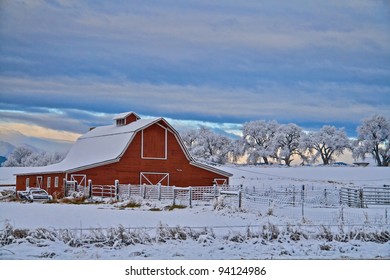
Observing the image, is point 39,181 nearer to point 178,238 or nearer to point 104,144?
point 104,144

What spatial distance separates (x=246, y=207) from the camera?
2153 centimetres

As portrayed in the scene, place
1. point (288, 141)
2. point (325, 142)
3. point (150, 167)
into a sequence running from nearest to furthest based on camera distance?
point (288, 141), point (325, 142), point (150, 167)

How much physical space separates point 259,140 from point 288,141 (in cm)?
91

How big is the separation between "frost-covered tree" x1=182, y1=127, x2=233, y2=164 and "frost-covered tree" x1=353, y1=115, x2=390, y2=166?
3878mm

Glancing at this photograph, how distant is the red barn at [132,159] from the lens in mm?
27172

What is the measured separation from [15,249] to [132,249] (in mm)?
2277

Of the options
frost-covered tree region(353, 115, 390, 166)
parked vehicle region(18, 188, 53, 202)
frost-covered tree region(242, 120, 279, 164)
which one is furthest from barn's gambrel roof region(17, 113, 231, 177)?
frost-covered tree region(353, 115, 390, 166)

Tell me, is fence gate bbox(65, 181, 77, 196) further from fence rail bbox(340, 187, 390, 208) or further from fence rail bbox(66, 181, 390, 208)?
fence rail bbox(340, 187, 390, 208)

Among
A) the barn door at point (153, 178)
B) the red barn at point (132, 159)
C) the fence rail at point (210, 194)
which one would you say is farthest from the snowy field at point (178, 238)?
the barn door at point (153, 178)

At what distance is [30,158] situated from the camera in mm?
24234

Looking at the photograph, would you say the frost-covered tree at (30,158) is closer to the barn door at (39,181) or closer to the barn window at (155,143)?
the barn door at (39,181)


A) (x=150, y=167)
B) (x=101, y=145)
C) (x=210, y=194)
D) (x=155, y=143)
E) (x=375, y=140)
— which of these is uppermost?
(x=155, y=143)

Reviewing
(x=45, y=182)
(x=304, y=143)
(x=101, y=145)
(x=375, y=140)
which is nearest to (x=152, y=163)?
(x=101, y=145)
